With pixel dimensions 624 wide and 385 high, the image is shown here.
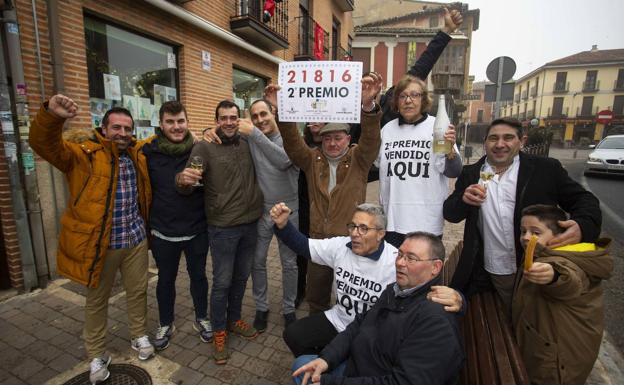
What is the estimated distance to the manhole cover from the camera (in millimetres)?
2688

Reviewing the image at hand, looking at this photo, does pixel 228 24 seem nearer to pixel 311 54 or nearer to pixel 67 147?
pixel 311 54

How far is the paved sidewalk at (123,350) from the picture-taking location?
277 cm

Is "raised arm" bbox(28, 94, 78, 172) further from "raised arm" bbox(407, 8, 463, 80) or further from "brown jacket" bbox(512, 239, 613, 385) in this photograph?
"brown jacket" bbox(512, 239, 613, 385)

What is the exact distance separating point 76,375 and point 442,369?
2.88 meters

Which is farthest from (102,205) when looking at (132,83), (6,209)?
(132,83)

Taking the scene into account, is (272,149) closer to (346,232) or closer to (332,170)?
(332,170)

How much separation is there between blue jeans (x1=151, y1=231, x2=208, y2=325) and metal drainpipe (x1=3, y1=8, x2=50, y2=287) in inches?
84.3

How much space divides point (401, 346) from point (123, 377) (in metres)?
2.36

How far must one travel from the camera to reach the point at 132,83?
18.0 ft

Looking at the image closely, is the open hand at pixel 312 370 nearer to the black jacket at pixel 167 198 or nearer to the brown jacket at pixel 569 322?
the brown jacket at pixel 569 322

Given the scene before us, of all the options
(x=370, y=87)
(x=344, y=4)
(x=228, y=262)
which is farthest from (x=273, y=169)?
(x=344, y=4)

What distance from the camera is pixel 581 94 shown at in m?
45.2

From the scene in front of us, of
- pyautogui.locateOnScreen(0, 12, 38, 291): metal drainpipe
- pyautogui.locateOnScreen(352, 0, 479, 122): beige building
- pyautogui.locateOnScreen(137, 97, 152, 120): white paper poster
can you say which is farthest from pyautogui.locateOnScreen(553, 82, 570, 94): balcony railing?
pyautogui.locateOnScreen(0, 12, 38, 291): metal drainpipe

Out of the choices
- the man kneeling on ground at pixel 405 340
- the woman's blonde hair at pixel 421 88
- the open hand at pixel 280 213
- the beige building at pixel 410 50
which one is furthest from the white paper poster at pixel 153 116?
the beige building at pixel 410 50
